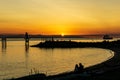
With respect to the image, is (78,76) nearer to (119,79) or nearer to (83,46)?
(119,79)

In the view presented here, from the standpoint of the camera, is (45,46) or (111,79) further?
(45,46)

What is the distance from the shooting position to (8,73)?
3488 cm

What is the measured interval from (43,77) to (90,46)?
88095 mm

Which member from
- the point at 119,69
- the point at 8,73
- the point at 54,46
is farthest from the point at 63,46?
the point at 119,69

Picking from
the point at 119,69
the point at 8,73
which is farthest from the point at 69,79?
the point at 8,73

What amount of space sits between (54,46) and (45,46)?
3.86m

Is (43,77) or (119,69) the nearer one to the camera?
(43,77)

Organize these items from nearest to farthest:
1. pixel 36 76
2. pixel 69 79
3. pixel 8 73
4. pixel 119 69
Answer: pixel 69 79
pixel 36 76
pixel 119 69
pixel 8 73

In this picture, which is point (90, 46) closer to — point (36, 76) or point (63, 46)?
point (63, 46)

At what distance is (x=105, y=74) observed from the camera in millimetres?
24609

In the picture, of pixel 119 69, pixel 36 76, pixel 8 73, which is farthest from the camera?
pixel 8 73

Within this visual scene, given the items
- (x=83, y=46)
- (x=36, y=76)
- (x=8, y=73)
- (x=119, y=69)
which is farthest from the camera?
(x=83, y=46)

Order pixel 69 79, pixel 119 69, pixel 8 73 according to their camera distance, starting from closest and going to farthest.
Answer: pixel 69 79
pixel 119 69
pixel 8 73

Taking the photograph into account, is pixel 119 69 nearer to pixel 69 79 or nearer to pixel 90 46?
pixel 69 79
